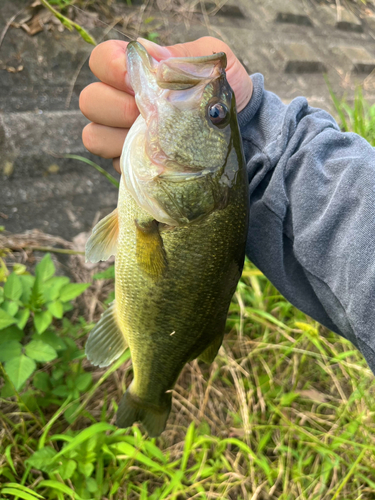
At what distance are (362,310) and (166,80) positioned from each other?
1020 mm

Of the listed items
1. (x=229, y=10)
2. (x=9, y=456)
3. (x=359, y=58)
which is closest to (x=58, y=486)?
(x=9, y=456)

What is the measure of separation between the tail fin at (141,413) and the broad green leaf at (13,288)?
65 cm

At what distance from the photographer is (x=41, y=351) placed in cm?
154

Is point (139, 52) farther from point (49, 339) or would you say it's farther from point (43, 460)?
point (43, 460)

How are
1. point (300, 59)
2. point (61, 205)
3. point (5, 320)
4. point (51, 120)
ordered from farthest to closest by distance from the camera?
point (300, 59)
point (51, 120)
point (61, 205)
point (5, 320)

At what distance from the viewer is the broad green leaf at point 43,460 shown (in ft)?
5.08

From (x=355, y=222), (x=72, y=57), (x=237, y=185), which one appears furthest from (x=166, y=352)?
(x=72, y=57)

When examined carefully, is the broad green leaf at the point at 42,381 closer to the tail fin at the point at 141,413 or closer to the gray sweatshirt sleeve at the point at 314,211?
the tail fin at the point at 141,413

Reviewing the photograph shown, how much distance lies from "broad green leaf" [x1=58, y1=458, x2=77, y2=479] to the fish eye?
1.45m

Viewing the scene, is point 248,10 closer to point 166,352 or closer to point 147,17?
point 147,17

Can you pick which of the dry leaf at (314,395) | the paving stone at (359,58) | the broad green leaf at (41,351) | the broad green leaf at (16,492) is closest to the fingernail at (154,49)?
the broad green leaf at (41,351)

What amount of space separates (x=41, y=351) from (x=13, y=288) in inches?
12.1

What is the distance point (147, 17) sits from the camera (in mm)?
3484

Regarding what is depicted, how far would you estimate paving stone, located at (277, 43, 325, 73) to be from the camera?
4.26 m
